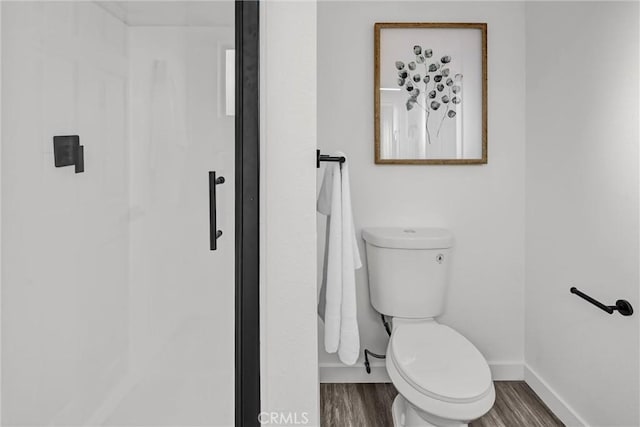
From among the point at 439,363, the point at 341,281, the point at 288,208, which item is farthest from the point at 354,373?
the point at 288,208

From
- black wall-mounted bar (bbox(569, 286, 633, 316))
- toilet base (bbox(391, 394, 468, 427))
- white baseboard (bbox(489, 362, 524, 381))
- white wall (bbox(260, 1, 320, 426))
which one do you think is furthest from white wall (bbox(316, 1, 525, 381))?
white wall (bbox(260, 1, 320, 426))

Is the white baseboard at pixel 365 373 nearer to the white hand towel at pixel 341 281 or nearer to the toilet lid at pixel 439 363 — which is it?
the toilet lid at pixel 439 363

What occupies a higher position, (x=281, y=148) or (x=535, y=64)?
(x=535, y=64)

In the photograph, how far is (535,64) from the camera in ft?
6.69

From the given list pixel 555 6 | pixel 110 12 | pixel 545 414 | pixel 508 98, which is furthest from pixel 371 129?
pixel 110 12

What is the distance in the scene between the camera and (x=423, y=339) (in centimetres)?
172

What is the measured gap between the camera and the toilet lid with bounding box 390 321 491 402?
4.63 feet

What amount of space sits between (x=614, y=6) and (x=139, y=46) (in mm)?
1747

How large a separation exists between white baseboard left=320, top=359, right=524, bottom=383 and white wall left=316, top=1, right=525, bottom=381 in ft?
0.03

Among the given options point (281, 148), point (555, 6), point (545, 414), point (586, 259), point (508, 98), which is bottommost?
point (545, 414)

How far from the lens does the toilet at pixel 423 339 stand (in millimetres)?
1407

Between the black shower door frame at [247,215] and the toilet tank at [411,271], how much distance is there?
40.8 inches

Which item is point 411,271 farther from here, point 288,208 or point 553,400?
point 288,208

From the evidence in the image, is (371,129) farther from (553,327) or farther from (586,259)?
(553,327)
